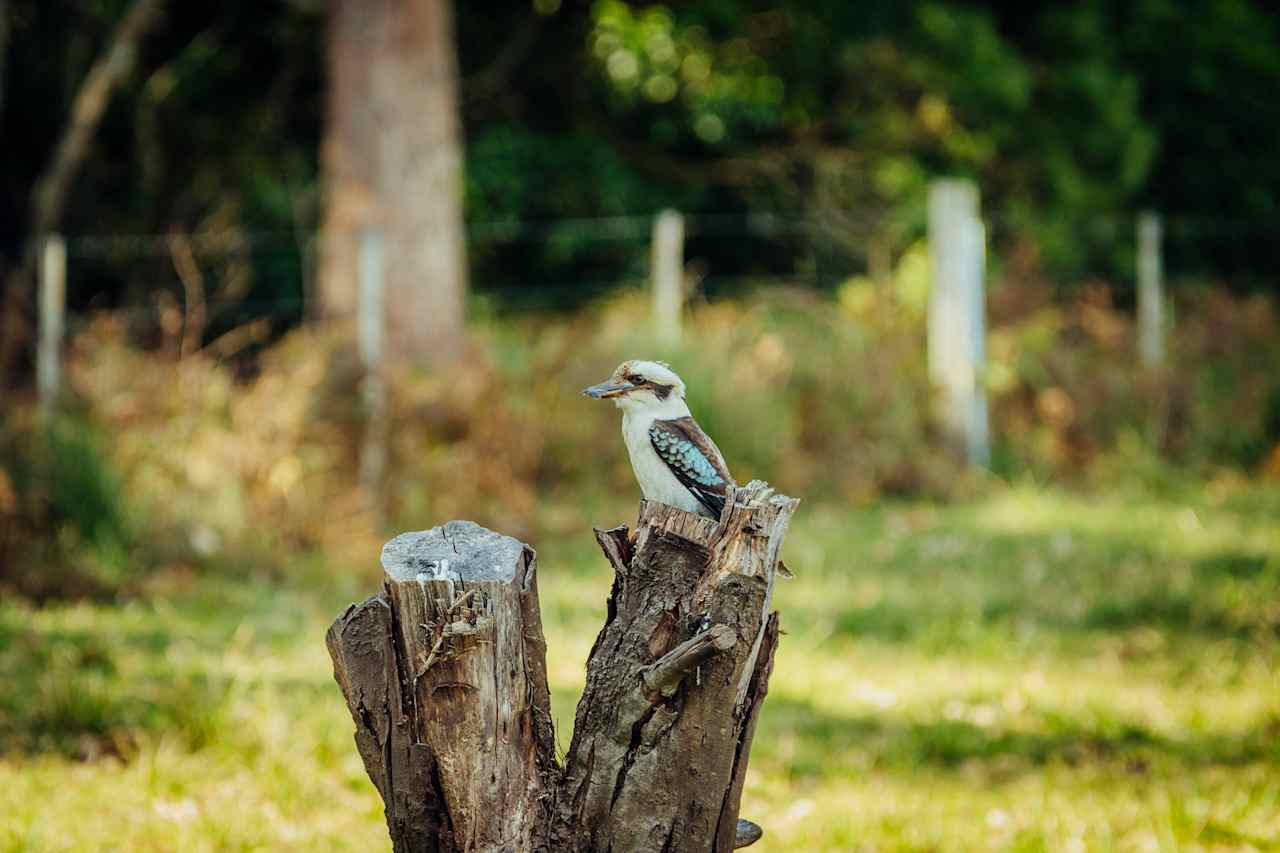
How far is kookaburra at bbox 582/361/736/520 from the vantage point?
394 cm

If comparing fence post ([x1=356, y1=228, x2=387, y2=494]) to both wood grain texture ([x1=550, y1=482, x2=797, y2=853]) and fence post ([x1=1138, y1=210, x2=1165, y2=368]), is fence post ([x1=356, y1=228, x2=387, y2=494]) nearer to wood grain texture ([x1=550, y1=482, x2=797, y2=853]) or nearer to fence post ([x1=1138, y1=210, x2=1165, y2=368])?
wood grain texture ([x1=550, y1=482, x2=797, y2=853])

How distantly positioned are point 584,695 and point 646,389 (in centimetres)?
107

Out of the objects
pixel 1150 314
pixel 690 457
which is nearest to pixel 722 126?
pixel 1150 314

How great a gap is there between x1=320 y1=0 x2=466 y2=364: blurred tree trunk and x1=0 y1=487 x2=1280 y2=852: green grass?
2772 millimetres

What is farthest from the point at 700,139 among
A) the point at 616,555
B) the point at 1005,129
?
the point at 616,555

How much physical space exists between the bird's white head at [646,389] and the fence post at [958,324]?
26.4ft

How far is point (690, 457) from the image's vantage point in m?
3.93

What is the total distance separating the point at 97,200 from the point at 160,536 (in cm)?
898

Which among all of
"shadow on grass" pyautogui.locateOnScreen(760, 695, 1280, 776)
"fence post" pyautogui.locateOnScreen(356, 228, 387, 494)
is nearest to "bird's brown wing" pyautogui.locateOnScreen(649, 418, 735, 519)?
"shadow on grass" pyautogui.locateOnScreen(760, 695, 1280, 776)

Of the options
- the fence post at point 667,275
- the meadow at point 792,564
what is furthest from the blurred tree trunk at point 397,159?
the fence post at point 667,275

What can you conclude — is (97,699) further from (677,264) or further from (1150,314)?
(1150,314)

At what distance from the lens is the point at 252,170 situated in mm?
16562

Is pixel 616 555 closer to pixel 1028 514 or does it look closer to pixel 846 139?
pixel 1028 514

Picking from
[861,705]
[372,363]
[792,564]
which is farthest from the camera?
[372,363]
